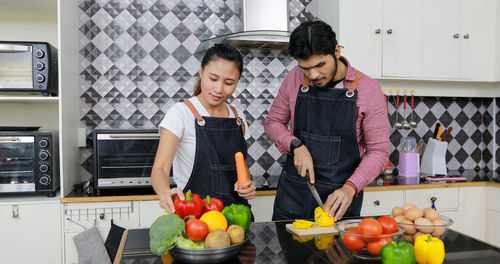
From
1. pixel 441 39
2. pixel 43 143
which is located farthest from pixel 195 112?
pixel 441 39

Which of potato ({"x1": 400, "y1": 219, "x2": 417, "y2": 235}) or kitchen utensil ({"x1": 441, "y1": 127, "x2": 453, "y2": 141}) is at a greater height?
kitchen utensil ({"x1": 441, "y1": 127, "x2": 453, "y2": 141})

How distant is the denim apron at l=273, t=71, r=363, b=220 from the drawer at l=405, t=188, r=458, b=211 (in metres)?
1.03

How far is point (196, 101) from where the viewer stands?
1708mm

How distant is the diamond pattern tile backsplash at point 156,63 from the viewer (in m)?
2.73

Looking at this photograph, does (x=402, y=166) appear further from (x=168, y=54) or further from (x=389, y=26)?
(x=168, y=54)

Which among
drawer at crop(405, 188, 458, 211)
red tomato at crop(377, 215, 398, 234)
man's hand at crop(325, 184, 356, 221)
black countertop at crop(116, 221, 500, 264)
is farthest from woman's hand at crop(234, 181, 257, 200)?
drawer at crop(405, 188, 458, 211)

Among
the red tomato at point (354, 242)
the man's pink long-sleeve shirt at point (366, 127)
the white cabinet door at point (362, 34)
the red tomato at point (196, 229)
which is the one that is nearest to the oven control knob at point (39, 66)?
the man's pink long-sleeve shirt at point (366, 127)

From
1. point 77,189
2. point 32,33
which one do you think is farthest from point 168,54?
point 77,189

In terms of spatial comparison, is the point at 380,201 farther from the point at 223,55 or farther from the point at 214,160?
the point at 223,55

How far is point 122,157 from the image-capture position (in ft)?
7.89

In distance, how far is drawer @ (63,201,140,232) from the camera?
2262mm

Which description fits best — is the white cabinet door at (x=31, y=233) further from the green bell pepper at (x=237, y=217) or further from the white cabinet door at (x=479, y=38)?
the white cabinet door at (x=479, y=38)

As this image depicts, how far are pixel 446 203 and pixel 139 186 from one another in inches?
80.7

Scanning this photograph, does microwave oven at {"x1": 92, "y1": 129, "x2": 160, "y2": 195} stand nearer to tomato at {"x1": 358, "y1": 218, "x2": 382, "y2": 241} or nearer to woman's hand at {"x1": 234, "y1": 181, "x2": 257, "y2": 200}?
woman's hand at {"x1": 234, "y1": 181, "x2": 257, "y2": 200}
